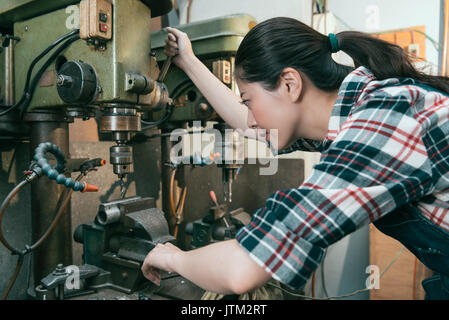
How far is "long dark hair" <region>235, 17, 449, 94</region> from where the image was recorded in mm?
695

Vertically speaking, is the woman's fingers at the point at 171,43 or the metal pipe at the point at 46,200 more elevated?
the woman's fingers at the point at 171,43

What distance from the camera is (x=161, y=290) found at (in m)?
0.95

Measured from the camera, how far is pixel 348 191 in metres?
0.50

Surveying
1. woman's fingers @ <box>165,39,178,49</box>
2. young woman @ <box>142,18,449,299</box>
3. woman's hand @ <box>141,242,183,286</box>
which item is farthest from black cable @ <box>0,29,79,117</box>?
woman's hand @ <box>141,242,183,286</box>

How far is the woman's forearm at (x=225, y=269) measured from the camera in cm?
53

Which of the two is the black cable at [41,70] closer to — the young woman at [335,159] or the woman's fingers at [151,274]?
the young woman at [335,159]

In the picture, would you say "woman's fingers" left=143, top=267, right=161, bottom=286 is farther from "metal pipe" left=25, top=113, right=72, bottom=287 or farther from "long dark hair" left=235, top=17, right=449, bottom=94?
"long dark hair" left=235, top=17, right=449, bottom=94

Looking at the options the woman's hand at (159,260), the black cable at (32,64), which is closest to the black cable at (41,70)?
the black cable at (32,64)

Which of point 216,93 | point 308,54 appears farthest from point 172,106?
point 308,54

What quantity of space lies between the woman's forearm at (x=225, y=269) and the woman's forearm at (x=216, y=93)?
0.60m

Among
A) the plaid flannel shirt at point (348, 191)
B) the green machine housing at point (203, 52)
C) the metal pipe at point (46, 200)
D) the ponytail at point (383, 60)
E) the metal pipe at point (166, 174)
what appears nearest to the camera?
the plaid flannel shirt at point (348, 191)


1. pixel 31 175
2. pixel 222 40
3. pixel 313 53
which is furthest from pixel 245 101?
pixel 31 175

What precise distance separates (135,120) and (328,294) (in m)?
1.84

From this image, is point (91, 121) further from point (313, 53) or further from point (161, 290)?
point (313, 53)
